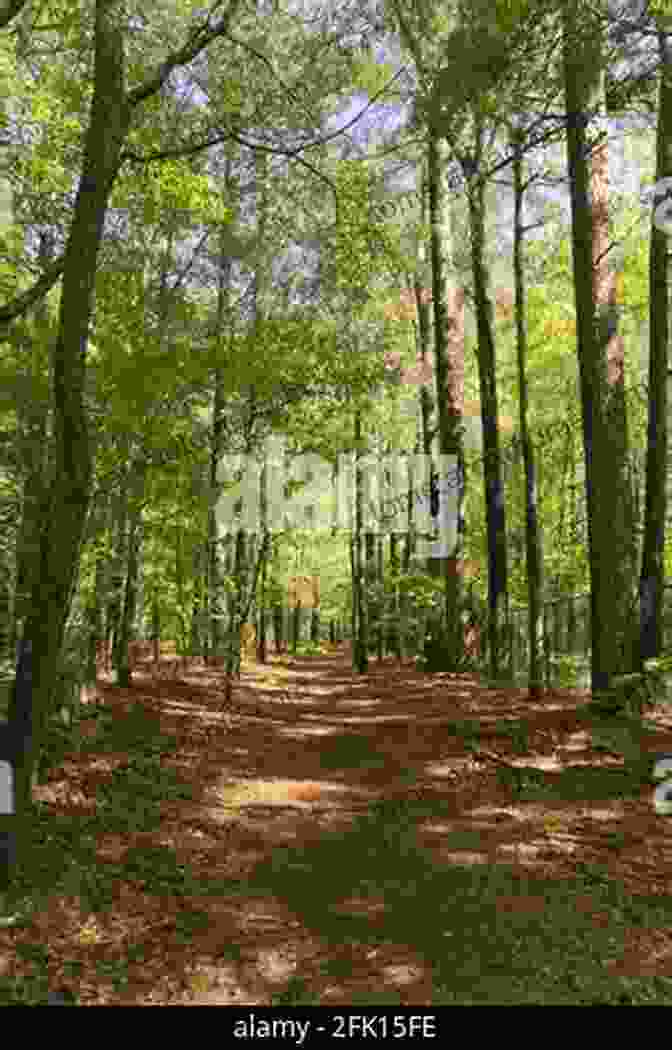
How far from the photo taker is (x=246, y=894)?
18.0 ft

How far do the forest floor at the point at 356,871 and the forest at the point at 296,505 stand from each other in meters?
0.03

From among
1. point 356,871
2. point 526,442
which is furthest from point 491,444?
point 356,871

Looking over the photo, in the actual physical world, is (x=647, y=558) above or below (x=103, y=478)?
below

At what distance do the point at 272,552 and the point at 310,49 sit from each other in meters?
20.3

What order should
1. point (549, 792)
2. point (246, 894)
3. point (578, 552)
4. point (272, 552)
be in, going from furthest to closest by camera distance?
point (272, 552) < point (578, 552) < point (549, 792) < point (246, 894)

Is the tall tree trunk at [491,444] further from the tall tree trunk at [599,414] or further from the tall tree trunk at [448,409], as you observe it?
the tall tree trunk at [599,414]

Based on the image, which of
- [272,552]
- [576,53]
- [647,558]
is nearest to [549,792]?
[647,558]

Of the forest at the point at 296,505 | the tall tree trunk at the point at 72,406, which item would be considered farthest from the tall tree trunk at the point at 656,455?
the tall tree trunk at the point at 72,406

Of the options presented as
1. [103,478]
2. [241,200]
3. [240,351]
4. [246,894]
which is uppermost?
[241,200]

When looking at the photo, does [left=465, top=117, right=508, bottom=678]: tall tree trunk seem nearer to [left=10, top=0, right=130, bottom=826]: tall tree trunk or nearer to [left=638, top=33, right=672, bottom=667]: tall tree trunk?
[left=638, top=33, right=672, bottom=667]: tall tree trunk

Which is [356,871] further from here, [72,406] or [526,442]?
[526,442]

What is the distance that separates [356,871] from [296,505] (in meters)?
14.5

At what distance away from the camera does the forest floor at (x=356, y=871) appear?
4195 millimetres
